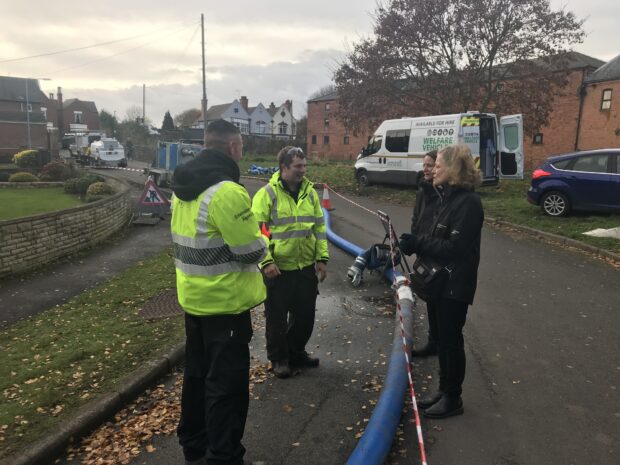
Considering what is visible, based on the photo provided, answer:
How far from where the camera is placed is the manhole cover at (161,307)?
19.9 feet

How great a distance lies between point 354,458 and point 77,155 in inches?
1702

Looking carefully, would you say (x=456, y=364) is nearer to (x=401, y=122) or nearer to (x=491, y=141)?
(x=491, y=141)

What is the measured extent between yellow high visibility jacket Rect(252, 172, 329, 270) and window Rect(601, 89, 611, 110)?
34184mm

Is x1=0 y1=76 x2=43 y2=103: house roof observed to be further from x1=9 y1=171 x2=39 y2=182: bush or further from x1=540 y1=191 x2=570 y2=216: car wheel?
x1=540 y1=191 x2=570 y2=216: car wheel

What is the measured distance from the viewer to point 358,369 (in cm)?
455

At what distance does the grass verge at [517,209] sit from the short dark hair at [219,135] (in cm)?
841

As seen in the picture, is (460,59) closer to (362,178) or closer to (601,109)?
(362,178)

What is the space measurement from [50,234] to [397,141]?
1332cm

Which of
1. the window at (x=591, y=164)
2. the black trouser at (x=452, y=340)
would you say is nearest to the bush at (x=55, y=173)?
the window at (x=591, y=164)

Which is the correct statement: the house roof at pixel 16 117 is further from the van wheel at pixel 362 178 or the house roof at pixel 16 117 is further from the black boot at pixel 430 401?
the black boot at pixel 430 401

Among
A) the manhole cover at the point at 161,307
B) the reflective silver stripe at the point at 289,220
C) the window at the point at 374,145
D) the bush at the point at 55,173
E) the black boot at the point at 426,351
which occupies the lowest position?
the manhole cover at the point at 161,307

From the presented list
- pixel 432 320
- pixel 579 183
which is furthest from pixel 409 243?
pixel 579 183

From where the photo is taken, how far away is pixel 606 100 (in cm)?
3089

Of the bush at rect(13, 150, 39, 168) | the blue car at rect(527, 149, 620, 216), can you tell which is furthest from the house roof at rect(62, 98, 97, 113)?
the blue car at rect(527, 149, 620, 216)
